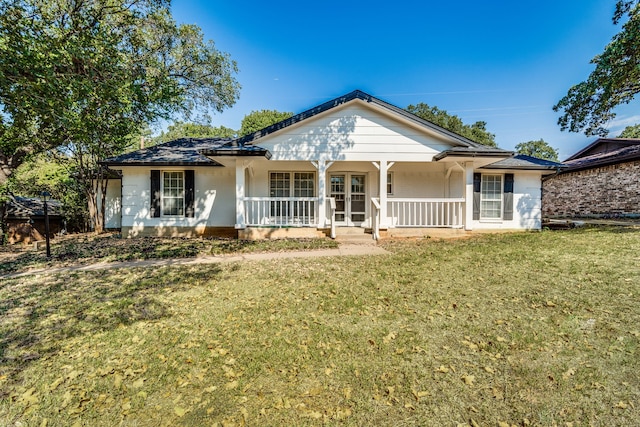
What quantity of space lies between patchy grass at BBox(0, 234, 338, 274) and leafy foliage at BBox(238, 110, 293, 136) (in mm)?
22704

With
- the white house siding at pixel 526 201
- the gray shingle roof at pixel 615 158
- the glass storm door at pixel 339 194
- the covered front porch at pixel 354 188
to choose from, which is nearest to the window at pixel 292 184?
the covered front porch at pixel 354 188

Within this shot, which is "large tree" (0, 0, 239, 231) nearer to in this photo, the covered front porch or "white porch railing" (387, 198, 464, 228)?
the covered front porch

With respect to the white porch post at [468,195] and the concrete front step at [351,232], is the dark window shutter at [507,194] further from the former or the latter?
the concrete front step at [351,232]

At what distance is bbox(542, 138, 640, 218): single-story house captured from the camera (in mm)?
13773

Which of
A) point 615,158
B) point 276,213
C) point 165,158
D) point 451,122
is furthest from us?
point 451,122

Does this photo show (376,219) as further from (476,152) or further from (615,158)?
(615,158)

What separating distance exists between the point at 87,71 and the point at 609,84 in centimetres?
1666

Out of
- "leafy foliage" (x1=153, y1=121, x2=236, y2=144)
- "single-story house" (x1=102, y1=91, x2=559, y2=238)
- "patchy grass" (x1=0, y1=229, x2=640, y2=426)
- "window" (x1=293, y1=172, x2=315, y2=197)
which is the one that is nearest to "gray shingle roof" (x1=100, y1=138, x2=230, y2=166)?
"single-story house" (x1=102, y1=91, x2=559, y2=238)

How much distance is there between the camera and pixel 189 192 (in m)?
10.8

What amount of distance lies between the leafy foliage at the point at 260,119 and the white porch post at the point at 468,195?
2375 centimetres

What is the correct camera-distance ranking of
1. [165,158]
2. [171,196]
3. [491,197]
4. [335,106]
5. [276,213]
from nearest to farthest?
1. [335,106]
2. [276,213]
3. [165,158]
4. [171,196]
5. [491,197]

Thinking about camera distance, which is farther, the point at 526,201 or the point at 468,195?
the point at 526,201

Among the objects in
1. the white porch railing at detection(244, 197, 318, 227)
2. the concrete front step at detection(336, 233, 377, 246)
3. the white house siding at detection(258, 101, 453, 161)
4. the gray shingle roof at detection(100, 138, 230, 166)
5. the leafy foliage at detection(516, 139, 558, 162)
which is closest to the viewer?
the concrete front step at detection(336, 233, 377, 246)

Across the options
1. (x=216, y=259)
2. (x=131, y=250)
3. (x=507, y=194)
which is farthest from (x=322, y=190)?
(x=507, y=194)
